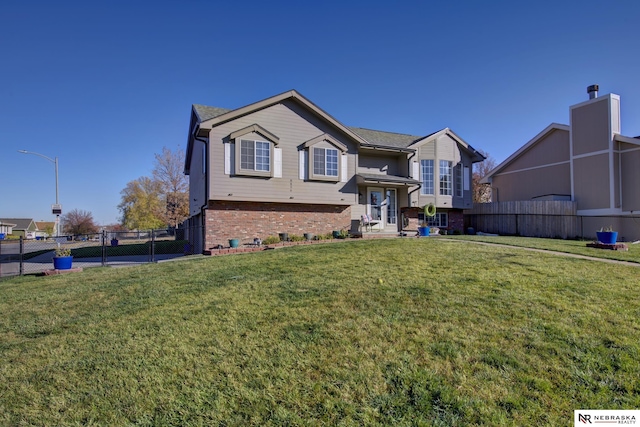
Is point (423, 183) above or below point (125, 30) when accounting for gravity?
below

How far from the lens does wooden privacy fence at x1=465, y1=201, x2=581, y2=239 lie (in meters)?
18.9

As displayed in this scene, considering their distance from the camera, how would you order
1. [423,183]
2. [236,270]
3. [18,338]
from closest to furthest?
[18,338] → [236,270] → [423,183]

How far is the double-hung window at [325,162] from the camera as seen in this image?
53.9 ft

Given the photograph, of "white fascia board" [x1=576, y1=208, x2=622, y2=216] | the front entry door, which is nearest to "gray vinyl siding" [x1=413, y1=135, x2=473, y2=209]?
the front entry door

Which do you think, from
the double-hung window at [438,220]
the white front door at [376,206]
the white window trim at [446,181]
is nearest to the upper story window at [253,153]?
the white front door at [376,206]

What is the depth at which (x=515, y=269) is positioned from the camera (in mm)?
7113

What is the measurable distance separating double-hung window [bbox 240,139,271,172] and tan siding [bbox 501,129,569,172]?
1924cm

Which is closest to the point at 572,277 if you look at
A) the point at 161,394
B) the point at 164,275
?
the point at 161,394

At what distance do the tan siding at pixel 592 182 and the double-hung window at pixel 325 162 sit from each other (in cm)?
1506

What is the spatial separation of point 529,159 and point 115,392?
89.3 feet

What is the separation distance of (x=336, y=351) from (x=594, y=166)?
884 inches

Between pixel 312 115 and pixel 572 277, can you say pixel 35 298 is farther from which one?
pixel 312 115

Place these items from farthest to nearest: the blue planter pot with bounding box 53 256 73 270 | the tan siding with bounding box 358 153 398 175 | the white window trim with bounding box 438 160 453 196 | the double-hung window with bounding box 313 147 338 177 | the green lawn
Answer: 1. the white window trim with bounding box 438 160 453 196
2. the tan siding with bounding box 358 153 398 175
3. the double-hung window with bounding box 313 147 338 177
4. the blue planter pot with bounding box 53 256 73 270
5. the green lawn

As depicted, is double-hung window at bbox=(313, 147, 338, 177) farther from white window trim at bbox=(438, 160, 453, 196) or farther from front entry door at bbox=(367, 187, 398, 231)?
white window trim at bbox=(438, 160, 453, 196)
